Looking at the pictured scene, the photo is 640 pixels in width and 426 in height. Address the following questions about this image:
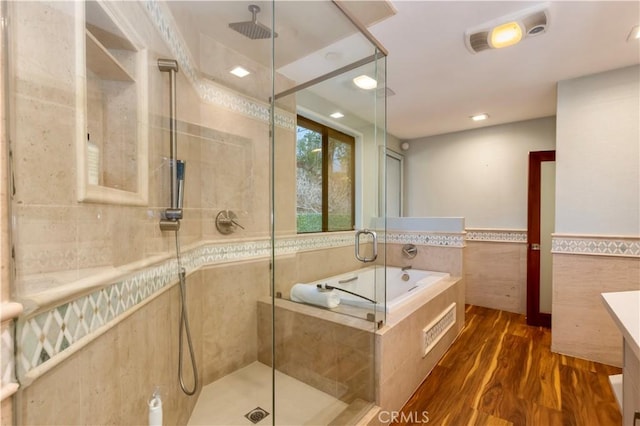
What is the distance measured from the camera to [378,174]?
2.62 metres

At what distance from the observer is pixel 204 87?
6.27 feet

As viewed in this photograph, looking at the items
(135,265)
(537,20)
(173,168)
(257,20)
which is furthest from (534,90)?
(135,265)

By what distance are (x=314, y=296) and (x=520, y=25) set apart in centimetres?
219

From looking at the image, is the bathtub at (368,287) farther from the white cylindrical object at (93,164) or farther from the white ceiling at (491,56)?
the white ceiling at (491,56)

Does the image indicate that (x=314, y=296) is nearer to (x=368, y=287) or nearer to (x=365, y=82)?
(x=368, y=287)

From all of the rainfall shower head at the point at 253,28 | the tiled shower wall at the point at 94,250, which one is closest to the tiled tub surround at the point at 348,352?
the tiled shower wall at the point at 94,250

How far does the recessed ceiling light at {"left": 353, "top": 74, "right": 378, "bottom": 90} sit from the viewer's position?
2.22m

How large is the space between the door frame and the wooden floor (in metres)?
0.47

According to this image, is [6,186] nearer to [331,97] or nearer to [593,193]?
[331,97]

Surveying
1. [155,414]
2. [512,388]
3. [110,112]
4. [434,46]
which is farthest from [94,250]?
[512,388]

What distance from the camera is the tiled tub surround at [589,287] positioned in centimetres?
229

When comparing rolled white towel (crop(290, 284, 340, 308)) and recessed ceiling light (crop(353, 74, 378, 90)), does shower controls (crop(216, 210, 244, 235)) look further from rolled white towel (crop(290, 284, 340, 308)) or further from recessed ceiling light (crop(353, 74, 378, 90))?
recessed ceiling light (crop(353, 74, 378, 90))

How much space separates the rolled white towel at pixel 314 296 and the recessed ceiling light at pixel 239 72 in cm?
162

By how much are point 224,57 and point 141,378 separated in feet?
6.51
